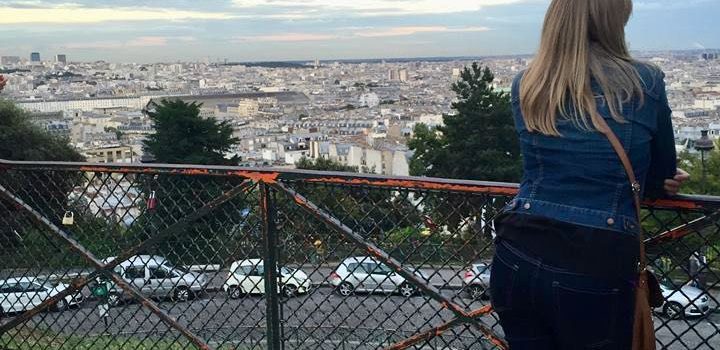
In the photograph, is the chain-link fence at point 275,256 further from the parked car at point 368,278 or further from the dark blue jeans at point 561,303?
the dark blue jeans at point 561,303

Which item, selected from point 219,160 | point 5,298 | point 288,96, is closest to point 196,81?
point 288,96

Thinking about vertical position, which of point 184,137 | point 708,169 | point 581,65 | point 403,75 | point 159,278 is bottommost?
point 403,75

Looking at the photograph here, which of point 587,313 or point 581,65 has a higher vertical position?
point 581,65

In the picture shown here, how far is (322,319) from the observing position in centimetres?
309

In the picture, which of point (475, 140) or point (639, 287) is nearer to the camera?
point (639, 287)

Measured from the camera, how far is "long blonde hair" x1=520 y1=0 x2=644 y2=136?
1.75m

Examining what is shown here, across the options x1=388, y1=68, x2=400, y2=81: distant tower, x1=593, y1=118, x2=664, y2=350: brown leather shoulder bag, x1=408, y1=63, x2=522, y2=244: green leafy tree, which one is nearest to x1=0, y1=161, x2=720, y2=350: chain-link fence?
x1=593, y1=118, x2=664, y2=350: brown leather shoulder bag

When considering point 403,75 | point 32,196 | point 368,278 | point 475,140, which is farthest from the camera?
point 403,75

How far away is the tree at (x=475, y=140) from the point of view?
1168 inches

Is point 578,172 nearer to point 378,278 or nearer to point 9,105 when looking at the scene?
point 378,278

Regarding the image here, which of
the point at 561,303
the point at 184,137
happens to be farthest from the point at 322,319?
the point at 184,137

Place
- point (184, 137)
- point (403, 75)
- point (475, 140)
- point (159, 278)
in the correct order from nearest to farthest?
1. point (159, 278)
2. point (184, 137)
3. point (475, 140)
4. point (403, 75)

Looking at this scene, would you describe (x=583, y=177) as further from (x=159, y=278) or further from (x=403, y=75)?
(x=403, y=75)

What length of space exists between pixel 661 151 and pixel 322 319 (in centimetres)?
158
